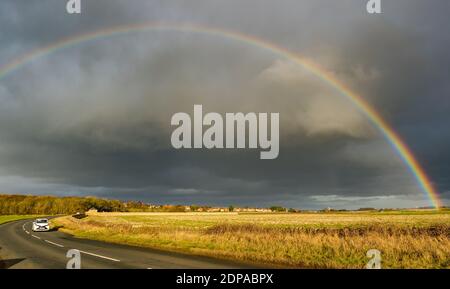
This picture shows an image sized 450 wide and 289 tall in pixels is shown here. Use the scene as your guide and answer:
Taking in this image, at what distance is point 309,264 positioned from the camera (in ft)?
50.8

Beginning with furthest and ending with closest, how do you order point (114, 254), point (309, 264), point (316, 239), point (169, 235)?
point (169, 235), point (316, 239), point (114, 254), point (309, 264)
